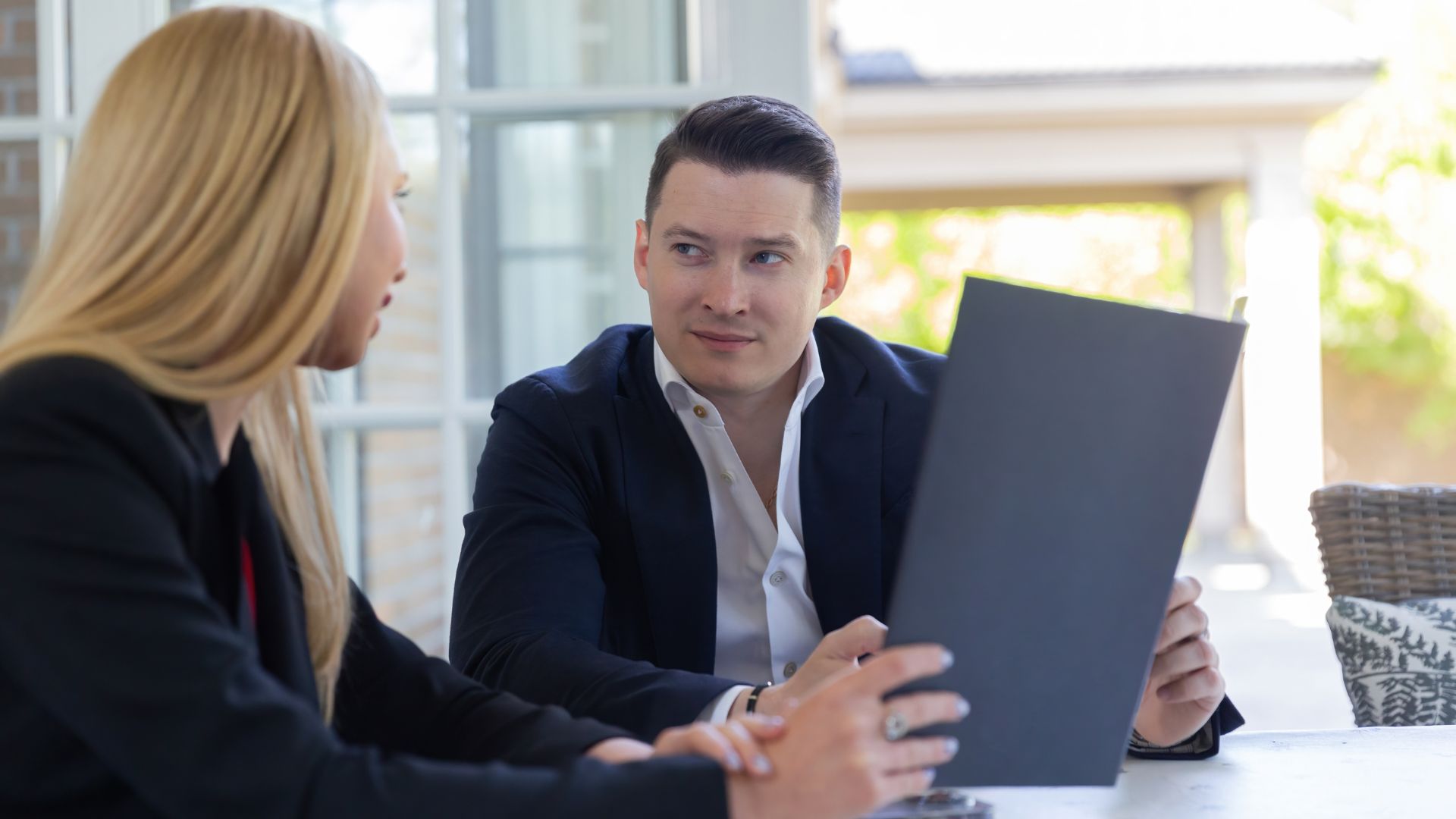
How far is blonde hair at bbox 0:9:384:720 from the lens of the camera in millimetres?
963

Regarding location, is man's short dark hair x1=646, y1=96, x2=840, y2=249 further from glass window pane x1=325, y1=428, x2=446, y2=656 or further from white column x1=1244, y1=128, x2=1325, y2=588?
white column x1=1244, y1=128, x2=1325, y2=588

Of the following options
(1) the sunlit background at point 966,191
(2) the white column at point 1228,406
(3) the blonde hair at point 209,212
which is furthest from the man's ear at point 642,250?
(2) the white column at point 1228,406

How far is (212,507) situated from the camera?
3.29 feet

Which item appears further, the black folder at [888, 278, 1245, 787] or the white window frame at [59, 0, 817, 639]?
the white window frame at [59, 0, 817, 639]

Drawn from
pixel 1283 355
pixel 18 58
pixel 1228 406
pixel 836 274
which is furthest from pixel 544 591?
pixel 1228 406

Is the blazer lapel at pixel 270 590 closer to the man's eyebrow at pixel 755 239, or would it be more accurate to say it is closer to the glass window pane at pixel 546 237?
the man's eyebrow at pixel 755 239

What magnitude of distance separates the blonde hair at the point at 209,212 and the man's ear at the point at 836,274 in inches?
40.6

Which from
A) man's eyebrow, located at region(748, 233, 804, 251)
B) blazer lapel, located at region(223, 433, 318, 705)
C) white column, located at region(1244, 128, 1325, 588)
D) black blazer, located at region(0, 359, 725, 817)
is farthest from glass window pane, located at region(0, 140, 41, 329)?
white column, located at region(1244, 128, 1325, 588)

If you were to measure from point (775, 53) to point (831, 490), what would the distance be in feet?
3.03

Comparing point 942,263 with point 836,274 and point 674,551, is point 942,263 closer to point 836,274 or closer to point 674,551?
point 836,274

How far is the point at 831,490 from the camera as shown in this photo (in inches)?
73.5

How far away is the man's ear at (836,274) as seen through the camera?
6.55 ft

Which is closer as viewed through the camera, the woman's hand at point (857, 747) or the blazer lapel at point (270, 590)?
the woman's hand at point (857, 747)

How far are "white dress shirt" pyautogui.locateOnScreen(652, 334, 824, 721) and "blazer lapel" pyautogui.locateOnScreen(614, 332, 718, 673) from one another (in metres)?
0.05
